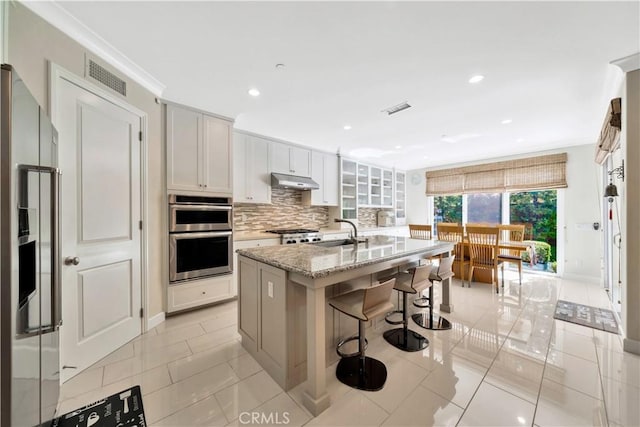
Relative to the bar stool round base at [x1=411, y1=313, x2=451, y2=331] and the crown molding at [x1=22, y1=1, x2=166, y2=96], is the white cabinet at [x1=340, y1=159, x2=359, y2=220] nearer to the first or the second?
the bar stool round base at [x1=411, y1=313, x2=451, y2=331]

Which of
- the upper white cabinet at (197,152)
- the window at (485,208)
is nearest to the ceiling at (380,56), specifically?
the upper white cabinet at (197,152)

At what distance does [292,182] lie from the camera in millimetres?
4086

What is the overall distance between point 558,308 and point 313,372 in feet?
11.3

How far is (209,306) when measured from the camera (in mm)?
3129

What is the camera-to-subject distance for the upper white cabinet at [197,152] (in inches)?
109

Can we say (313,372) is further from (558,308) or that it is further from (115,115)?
(558,308)

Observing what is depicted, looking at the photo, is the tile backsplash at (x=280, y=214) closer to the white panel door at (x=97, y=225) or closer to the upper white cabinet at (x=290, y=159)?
the upper white cabinet at (x=290, y=159)

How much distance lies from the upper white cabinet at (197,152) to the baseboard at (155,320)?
1404 millimetres

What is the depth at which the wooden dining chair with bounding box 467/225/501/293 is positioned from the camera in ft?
12.1

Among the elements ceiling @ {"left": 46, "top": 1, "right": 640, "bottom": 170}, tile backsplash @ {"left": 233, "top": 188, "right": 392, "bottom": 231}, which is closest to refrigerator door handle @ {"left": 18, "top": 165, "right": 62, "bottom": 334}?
ceiling @ {"left": 46, "top": 1, "right": 640, "bottom": 170}

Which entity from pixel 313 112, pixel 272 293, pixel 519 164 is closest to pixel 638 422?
pixel 272 293

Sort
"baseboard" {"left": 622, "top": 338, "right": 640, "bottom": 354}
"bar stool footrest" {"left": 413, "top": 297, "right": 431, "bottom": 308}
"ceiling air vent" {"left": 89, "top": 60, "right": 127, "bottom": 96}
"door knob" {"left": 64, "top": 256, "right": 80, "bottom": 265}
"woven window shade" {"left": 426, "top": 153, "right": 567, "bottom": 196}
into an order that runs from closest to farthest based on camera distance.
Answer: "door knob" {"left": 64, "top": 256, "right": 80, "bottom": 265} → "ceiling air vent" {"left": 89, "top": 60, "right": 127, "bottom": 96} → "baseboard" {"left": 622, "top": 338, "right": 640, "bottom": 354} → "bar stool footrest" {"left": 413, "top": 297, "right": 431, "bottom": 308} → "woven window shade" {"left": 426, "top": 153, "right": 567, "bottom": 196}

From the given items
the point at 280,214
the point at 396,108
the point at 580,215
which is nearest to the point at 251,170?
the point at 280,214

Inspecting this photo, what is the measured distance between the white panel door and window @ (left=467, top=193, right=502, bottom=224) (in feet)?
21.0
